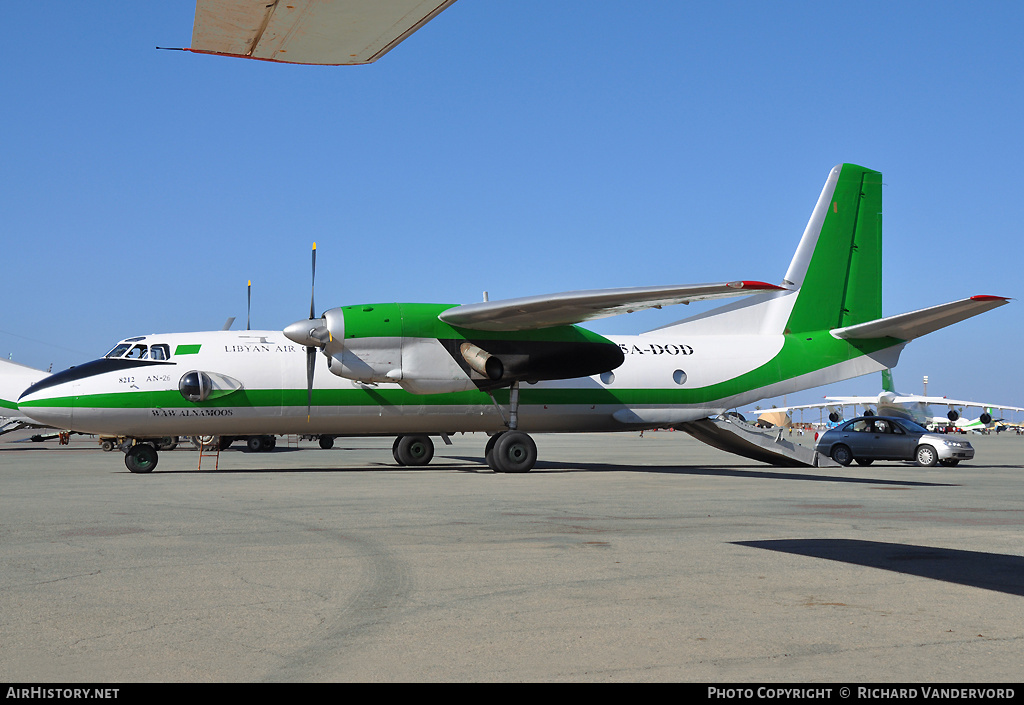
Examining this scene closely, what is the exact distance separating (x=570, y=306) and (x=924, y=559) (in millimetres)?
11298

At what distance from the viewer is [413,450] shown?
24688mm

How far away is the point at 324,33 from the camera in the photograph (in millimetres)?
3715

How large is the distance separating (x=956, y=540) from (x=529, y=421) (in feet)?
45.3

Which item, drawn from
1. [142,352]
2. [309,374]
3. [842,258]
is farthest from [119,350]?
[842,258]

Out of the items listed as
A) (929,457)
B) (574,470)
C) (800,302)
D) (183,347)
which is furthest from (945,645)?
(929,457)

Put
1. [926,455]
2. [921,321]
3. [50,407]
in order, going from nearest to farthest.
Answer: [50,407]
[921,321]
[926,455]

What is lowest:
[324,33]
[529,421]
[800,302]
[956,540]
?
[956,540]

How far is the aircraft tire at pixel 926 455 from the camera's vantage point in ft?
80.8

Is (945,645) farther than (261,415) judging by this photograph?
No

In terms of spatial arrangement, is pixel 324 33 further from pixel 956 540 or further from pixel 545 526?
pixel 956 540

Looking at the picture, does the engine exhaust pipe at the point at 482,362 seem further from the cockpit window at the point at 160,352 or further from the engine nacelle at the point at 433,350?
the cockpit window at the point at 160,352

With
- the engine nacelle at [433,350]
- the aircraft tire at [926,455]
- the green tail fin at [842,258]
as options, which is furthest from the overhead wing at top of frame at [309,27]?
the aircraft tire at [926,455]

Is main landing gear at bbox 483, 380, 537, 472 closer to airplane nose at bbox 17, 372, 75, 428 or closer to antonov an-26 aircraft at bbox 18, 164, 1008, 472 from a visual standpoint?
antonov an-26 aircraft at bbox 18, 164, 1008, 472

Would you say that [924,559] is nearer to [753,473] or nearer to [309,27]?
[309,27]
